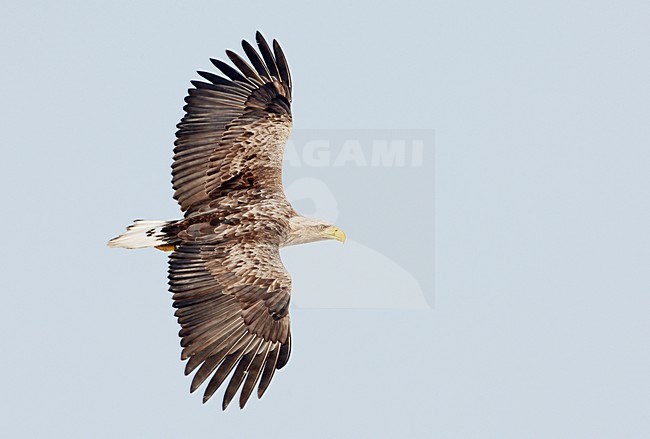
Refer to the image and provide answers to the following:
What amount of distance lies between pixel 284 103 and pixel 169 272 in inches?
127

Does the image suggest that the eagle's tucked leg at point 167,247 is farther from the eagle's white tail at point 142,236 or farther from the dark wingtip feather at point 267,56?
the dark wingtip feather at point 267,56

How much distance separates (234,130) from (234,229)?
5.44 ft

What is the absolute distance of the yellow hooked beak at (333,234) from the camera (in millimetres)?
15375

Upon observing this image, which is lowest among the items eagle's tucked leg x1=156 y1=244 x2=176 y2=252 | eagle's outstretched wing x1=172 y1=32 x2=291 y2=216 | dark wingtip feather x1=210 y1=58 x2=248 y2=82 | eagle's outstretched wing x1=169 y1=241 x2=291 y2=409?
eagle's outstretched wing x1=169 y1=241 x2=291 y2=409

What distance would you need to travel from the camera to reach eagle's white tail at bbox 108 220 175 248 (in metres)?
14.4

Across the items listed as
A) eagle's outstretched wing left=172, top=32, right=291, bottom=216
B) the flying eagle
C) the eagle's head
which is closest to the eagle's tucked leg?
the flying eagle

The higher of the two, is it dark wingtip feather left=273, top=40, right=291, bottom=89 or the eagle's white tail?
dark wingtip feather left=273, top=40, right=291, bottom=89

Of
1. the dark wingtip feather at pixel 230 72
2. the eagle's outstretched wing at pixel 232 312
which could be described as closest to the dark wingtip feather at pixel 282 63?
the dark wingtip feather at pixel 230 72

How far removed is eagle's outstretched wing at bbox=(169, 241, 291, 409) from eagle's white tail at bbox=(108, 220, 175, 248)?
1.51 ft

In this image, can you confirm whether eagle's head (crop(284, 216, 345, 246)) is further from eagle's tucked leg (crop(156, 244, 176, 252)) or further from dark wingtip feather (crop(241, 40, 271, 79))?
dark wingtip feather (crop(241, 40, 271, 79))

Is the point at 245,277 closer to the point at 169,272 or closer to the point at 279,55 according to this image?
the point at 169,272

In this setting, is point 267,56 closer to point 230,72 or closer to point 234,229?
point 230,72

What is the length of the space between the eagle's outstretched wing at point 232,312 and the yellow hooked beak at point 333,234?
4.72 ft

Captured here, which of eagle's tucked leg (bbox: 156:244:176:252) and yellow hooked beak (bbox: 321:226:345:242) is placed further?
yellow hooked beak (bbox: 321:226:345:242)
